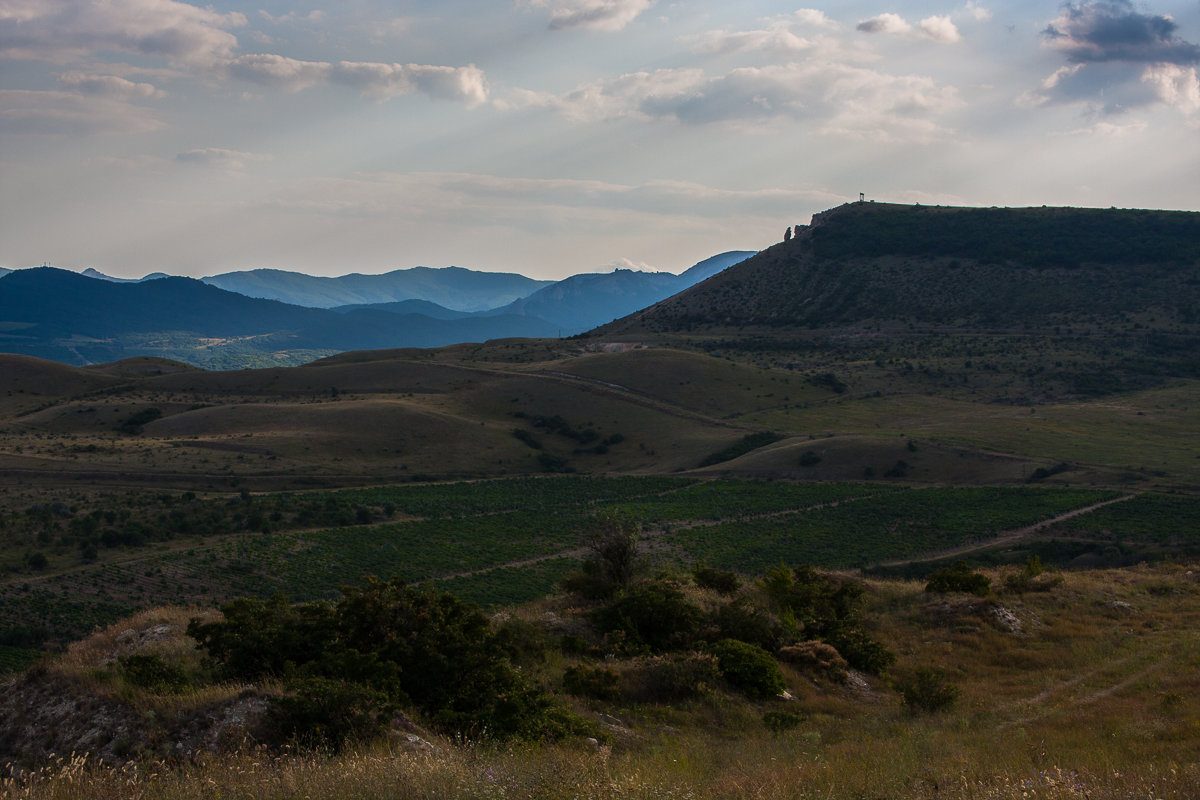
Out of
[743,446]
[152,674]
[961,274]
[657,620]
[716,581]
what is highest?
[961,274]

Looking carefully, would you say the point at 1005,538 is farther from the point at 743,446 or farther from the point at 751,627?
the point at 751,627

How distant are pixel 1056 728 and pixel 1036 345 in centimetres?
8811

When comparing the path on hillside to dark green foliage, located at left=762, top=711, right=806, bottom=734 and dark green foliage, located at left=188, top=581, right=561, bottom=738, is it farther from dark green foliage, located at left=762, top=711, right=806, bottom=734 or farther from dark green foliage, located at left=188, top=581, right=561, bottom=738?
dark green foliage, located at left=188, top=581, right=561, bottom=738

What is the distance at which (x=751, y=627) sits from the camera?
15.1m

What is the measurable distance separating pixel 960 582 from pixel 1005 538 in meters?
22.4

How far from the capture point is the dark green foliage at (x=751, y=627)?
1512cm

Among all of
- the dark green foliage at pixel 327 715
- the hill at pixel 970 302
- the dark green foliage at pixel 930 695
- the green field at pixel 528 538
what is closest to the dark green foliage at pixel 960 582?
the dark green foliage at pixel 930 695

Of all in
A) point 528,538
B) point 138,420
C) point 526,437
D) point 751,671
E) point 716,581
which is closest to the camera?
point 751,671

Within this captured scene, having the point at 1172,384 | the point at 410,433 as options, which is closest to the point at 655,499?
the point at 410,433

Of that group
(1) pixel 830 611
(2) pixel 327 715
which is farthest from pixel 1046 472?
(2) pixel 327 715

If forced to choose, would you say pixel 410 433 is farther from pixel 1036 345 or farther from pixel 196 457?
pixel 1036 345

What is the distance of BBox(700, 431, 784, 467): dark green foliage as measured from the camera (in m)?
63.2

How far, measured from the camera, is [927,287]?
114m

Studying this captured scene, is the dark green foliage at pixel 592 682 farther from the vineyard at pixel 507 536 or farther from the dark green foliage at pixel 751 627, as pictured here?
the vineyard at pixel 507 536
